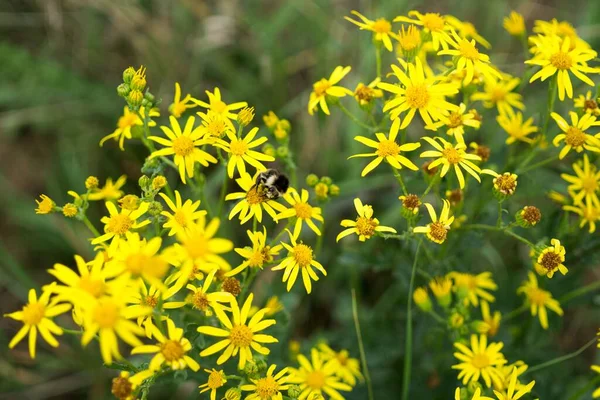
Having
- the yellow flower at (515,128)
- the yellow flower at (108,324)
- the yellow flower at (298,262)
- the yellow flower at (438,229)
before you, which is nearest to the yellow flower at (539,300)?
the yellow flower at (515,128)

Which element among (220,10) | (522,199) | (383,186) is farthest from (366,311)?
(220,10)

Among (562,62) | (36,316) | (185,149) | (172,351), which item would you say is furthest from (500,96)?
(36,316)

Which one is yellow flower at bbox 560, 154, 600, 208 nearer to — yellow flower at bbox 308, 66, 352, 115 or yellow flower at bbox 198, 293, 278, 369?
yellow flower at bbox 308, 66, 352, 115

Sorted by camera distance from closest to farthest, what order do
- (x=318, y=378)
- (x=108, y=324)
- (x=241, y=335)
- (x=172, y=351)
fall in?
1. (x=108, y=324)
2. (x=172, y=351)
3. (x=241, y=335)
4. (x=318, y=378)

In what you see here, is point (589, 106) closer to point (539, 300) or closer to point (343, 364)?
point (539, 300)

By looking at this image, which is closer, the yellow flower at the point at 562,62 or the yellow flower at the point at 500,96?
the yellow flower at the point at 562,62

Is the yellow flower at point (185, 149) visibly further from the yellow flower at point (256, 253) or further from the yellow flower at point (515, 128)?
the yellow flower at point (515, 128)
